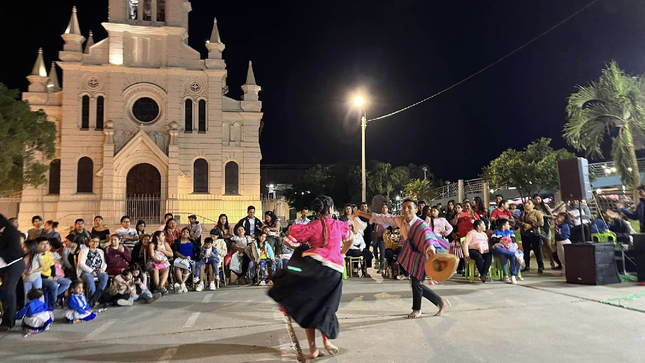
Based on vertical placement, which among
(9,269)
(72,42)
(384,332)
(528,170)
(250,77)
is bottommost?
(384,332)

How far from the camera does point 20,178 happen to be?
1867cm

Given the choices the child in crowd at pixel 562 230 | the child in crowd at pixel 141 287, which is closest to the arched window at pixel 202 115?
the child in crowd at pixel 141 287

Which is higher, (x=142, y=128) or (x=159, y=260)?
(x=142, y=128)

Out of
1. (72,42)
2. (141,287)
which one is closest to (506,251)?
(141,287)

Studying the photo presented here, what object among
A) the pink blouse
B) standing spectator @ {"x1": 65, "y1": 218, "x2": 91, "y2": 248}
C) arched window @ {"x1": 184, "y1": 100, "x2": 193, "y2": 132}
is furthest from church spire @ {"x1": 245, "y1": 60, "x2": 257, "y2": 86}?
the pink blouse

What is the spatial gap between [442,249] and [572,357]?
2.22 meters

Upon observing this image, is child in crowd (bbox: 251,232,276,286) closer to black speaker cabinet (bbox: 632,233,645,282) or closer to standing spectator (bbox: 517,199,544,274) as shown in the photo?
standing spectator (bbox: 517,199,544,274)

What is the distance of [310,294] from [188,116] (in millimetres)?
23659

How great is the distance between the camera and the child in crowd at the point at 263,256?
1067 centimetres

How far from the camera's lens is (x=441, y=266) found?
221 inches

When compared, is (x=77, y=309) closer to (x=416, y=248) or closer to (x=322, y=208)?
(x=322, y=208)

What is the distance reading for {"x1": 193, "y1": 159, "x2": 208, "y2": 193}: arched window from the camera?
2598cm

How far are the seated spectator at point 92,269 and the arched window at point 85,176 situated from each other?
18.6m

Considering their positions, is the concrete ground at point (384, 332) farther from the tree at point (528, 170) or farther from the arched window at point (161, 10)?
the tree at point (528, 170)
